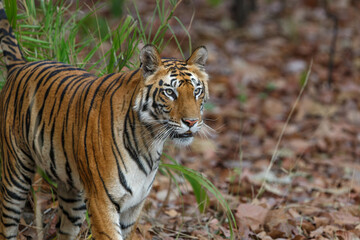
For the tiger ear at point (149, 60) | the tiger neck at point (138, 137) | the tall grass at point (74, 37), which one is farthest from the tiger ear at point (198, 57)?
the tall grass at point (74, 37)

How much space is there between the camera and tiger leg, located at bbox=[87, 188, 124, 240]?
131 inches

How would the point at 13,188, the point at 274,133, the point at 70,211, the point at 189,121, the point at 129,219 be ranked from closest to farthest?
the point at 189,121 < the point at 129,219 < the point at 13,188 < the point at 70,211 < the point at 274,133

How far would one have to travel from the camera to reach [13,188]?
3.94 meters

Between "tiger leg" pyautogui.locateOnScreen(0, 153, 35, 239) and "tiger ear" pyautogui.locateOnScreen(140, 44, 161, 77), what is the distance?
1.15 metres

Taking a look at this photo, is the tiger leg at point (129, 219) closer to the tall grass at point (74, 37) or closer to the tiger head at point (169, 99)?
the tiger head at point (169, 99)

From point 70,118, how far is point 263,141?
571 centimetres

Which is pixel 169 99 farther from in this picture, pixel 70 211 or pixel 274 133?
pixel 274 133

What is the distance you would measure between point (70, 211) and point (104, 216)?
2.84ft

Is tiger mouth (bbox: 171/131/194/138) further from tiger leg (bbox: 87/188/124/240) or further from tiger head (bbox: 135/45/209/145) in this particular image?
tiger leg (bbox: 87/188/124/240)

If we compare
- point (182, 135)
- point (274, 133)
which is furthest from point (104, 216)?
point (274, 133)

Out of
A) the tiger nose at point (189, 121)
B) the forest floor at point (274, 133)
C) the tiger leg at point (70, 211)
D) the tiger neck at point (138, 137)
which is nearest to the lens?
the tiger nose at point (189, 121)

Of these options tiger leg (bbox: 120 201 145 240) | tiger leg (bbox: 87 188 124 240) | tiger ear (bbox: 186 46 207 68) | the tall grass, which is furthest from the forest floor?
tiger leg (bbox: 87 188 124 240)

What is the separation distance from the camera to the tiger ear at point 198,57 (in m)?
3.47

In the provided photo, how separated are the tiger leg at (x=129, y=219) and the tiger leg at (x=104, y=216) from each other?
1.05 feet
